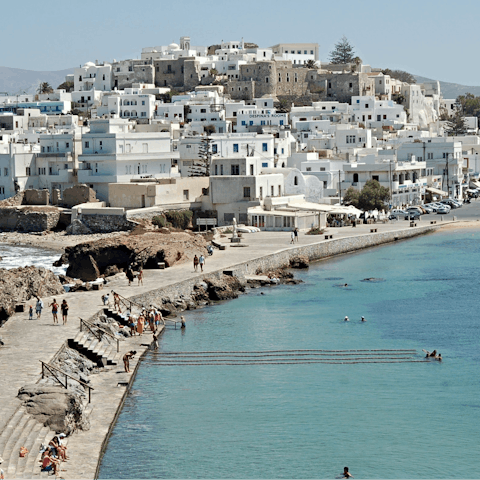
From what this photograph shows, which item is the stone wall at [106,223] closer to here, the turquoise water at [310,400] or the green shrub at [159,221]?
the green shrub at [159,221]

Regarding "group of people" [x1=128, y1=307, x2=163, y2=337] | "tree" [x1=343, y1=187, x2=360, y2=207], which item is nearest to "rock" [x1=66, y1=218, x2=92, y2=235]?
"tree" [x1=343, y1=187, x2=360, y2=207]

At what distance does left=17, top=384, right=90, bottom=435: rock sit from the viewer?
17.5 m

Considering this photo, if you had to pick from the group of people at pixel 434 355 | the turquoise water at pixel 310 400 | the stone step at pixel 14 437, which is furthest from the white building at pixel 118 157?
the stone step at pixel 14 437

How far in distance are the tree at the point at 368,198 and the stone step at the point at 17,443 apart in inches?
1546

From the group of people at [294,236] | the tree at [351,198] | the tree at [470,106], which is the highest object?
the tree at [470,106]

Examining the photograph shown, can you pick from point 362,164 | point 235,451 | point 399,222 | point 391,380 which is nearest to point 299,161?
point 362,164

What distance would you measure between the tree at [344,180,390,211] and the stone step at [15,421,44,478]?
129ft

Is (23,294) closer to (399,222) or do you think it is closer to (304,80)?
(399,222)

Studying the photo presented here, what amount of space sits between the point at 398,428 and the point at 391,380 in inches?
133

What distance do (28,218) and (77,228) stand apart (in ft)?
13.6

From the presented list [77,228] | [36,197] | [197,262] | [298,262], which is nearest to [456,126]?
[36,197]

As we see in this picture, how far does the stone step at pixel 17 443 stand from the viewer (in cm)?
1546

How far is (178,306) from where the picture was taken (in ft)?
99.3

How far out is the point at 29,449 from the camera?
16281 millimetres
